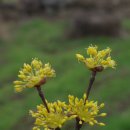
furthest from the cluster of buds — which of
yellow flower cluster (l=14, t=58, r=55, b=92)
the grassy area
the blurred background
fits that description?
the blurred background

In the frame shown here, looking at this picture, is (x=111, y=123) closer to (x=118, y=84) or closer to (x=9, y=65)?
(x=118, y=84)

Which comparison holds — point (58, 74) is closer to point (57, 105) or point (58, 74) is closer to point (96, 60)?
point (96, 60)

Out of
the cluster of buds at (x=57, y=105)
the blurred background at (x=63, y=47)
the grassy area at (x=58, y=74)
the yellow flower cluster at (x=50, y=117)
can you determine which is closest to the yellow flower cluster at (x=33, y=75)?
the cluster of buds at (x=57, y=105)

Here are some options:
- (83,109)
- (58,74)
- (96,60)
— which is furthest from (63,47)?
(83,109)

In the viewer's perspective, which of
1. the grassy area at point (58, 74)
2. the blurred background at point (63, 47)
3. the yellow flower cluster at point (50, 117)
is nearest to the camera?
the yellow flower cluster at point (50, 117)

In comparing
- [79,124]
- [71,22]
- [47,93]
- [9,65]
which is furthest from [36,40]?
[79,124]

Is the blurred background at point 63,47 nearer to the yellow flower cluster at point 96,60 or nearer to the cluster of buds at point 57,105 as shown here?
the yellow flower cluster at point 96,60

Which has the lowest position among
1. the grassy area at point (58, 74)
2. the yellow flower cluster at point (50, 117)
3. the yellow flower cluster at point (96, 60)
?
the yellow flower cluster at point (50, 117)
